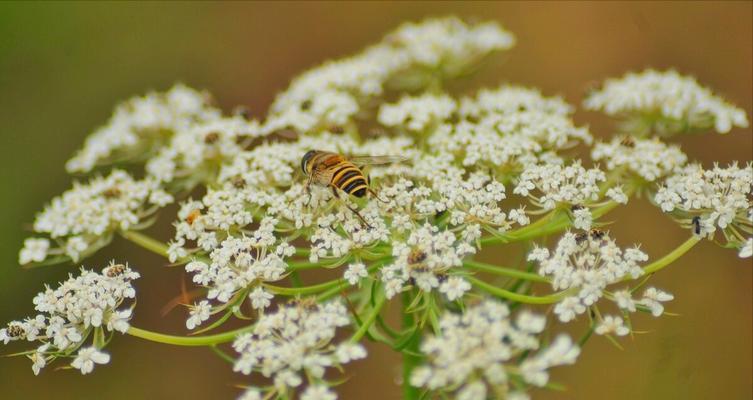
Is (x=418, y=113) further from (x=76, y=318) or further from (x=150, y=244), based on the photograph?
(x=76, y=318)

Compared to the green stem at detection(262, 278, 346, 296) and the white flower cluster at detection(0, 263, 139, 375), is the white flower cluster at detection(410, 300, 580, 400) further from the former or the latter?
the white flower cluster at detection(0, 263, 139, 375)

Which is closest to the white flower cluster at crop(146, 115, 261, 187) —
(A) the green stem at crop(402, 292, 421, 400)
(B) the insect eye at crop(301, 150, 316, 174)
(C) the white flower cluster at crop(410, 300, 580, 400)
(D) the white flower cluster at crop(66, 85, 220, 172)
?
(D) the white flower cluster at crop(66, 85, 220, 172)

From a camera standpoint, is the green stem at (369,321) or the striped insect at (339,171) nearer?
the green stem at (369,321)

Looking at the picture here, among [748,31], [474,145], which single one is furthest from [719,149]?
[474,145]

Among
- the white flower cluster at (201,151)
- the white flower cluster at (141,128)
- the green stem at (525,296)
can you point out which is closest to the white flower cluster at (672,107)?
the green stem at (525,296)

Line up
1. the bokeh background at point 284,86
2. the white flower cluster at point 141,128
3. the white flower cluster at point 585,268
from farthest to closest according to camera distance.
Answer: the bokeh background at point 284,86 < the white flower cluster at point 141,128 < the white flower cluster at point 585,268

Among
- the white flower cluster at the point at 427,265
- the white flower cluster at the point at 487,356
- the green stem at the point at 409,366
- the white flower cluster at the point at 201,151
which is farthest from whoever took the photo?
the white flower cluster at the point at 201,151

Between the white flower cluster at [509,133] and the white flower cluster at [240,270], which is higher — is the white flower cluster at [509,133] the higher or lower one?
the higher one

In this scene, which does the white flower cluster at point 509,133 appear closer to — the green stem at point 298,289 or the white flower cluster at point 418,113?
the white flower cluster at point 418,113

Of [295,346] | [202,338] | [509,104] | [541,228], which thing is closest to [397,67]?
[509,104]
